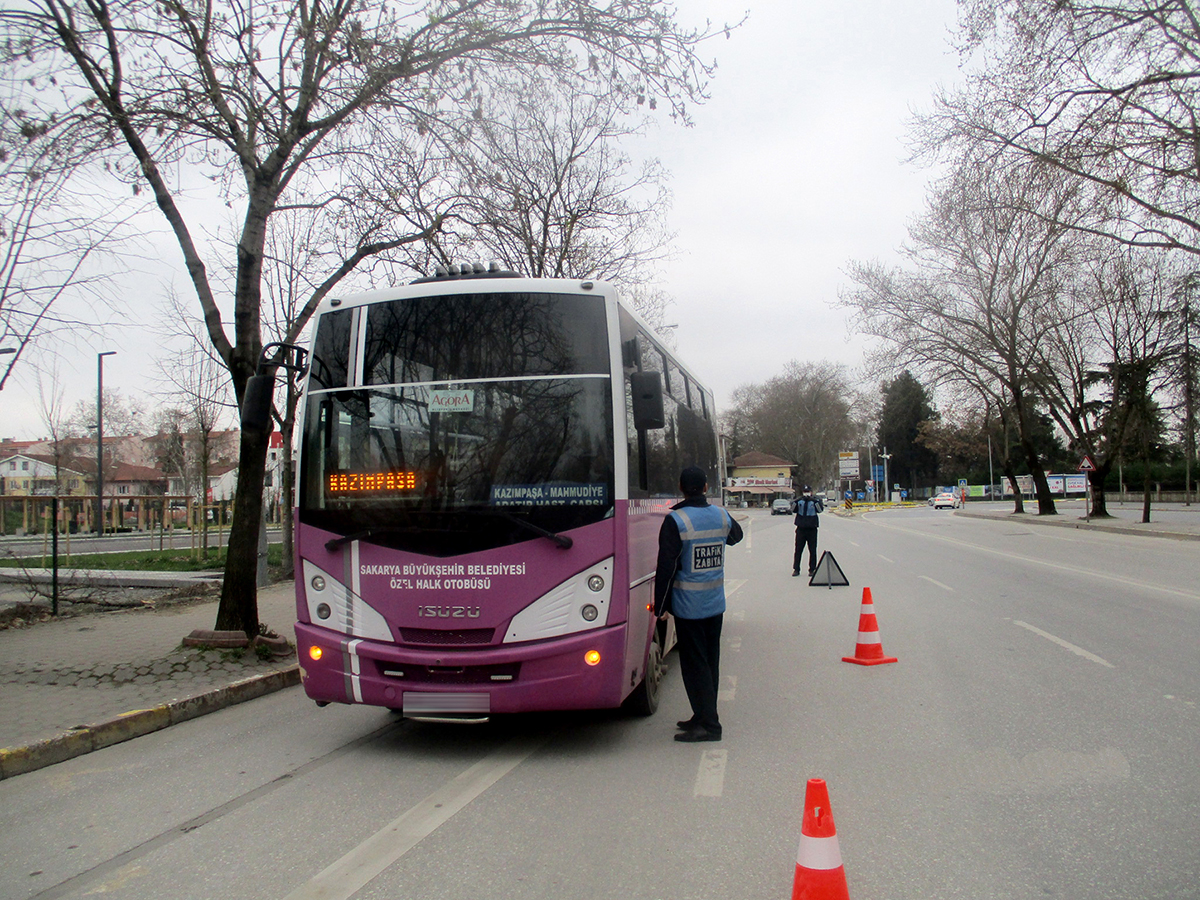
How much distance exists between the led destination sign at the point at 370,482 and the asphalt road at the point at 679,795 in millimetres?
1759

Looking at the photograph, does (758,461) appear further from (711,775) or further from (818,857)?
(818,857)

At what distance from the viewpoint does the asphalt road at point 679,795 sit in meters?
3.77

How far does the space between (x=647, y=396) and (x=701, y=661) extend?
1798mm

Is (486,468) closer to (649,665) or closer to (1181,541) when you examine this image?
(649,665)

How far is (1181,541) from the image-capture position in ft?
87.3

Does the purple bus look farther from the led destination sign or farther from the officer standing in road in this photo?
the officer standing in road

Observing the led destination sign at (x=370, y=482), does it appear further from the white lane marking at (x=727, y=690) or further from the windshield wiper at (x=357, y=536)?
the white lane marking at (x=727, y=690)

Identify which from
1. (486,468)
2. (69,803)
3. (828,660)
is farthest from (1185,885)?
(69,803)

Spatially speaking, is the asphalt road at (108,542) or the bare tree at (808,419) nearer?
the asphalt road at (108,542)

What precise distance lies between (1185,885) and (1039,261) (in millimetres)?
40595

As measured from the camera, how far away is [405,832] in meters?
4.32

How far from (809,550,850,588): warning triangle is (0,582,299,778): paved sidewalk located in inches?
360

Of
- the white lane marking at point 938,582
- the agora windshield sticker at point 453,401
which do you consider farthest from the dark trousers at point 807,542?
the agora windshield sticker at point 453,401

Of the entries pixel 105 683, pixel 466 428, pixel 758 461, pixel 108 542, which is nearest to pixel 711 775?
pixel 466 428
